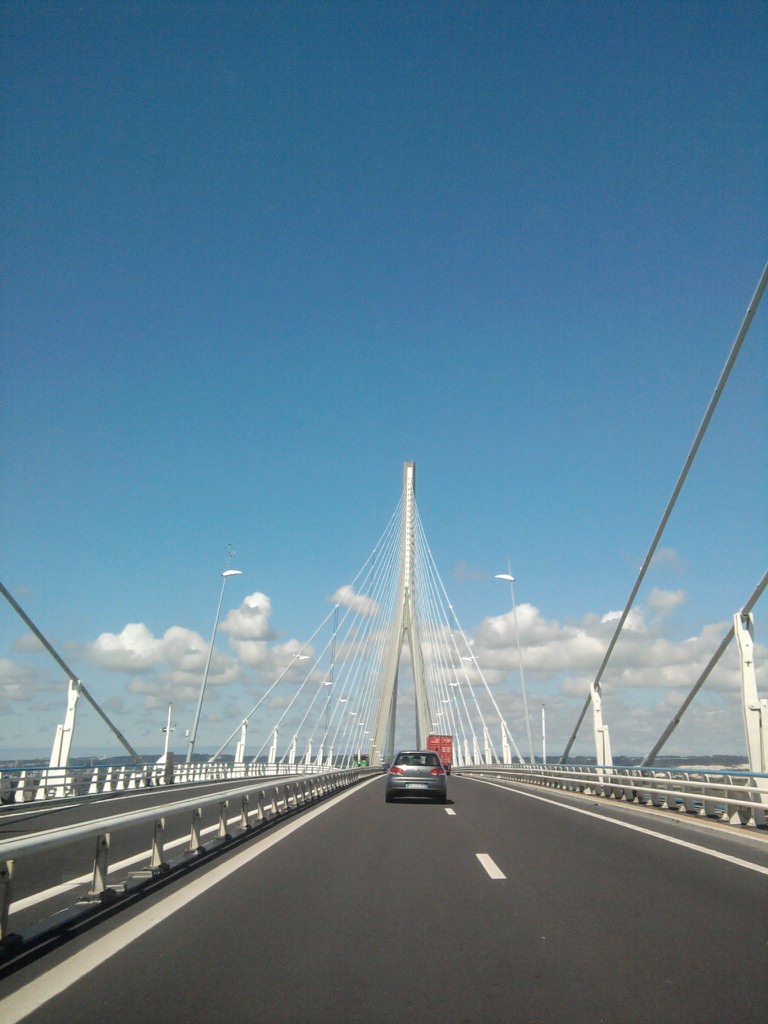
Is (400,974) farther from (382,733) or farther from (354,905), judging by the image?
(382,733)

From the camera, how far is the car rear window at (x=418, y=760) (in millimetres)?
24144

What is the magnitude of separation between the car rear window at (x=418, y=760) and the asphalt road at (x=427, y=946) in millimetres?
12157

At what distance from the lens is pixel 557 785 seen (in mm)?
37719

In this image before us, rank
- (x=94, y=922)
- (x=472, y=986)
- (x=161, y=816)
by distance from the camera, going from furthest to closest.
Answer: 1. (x=161, y=816)
2. (x=94, y=922)
3. (x=472, y=986)

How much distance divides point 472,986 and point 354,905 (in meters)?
2.92

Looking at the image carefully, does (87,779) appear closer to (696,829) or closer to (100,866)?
(696,829)

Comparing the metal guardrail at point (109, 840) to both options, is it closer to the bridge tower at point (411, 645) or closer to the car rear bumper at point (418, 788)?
the car rear bumper at point (418, 788)

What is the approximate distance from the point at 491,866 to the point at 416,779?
42.8 ft

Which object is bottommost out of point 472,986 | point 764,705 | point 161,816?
point 472,986

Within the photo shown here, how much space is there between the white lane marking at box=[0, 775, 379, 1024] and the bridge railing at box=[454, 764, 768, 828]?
31.7ft

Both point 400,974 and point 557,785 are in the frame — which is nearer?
point 400,974

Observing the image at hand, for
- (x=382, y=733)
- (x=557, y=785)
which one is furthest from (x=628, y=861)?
(x=382, y=733)

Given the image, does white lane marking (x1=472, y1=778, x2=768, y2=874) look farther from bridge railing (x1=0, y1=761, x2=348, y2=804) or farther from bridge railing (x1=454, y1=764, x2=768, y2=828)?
bridge railing (x1=0, y1=761, x2=348, y2=804)

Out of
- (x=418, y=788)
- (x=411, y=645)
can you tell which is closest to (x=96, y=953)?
(x=418, y=788)
